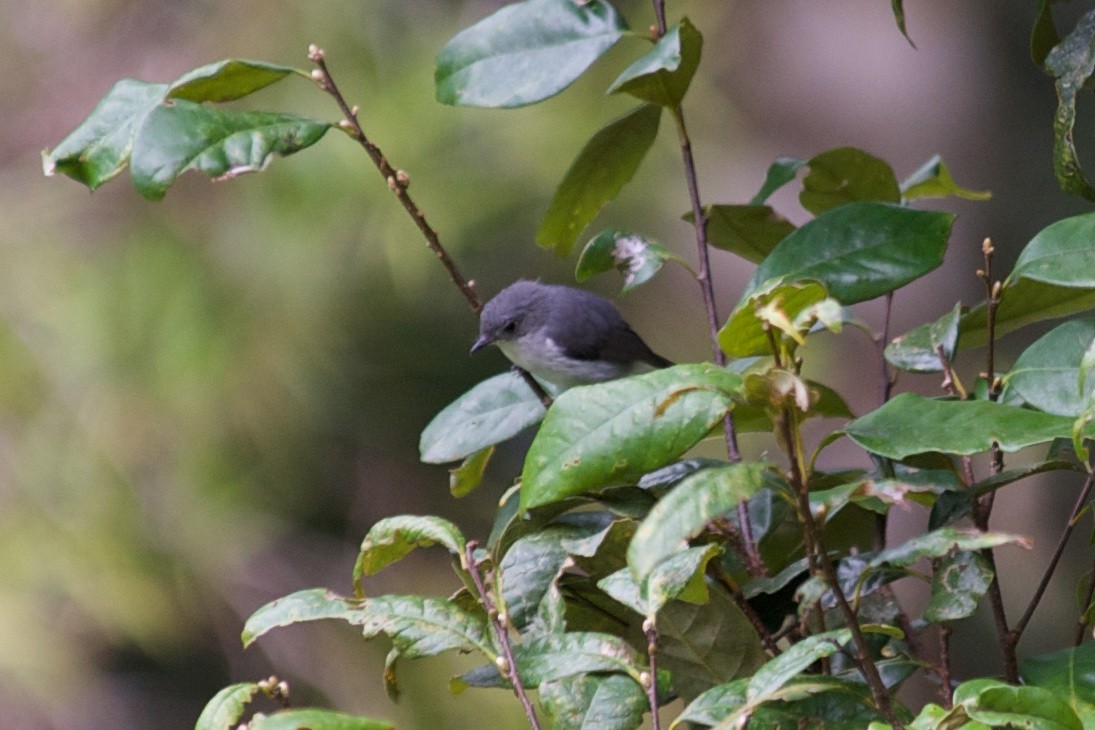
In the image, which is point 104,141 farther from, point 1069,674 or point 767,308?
point 1069,674

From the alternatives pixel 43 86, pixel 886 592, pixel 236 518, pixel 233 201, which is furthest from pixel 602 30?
pixel 43 86

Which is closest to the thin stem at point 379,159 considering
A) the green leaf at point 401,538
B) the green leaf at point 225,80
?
the green leaf at point 225,80

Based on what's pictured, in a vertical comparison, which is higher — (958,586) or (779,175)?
(779,175)

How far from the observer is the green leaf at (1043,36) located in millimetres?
976

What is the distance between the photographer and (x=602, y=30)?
39.8 inches

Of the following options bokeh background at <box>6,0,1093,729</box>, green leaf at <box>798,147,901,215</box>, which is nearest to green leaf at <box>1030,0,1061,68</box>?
green leaf at <box>798,147,901,215</box>

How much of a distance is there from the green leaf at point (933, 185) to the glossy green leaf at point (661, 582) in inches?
26.8

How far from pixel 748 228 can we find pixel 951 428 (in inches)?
20.8

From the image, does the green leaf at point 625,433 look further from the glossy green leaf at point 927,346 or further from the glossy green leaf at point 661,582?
the glossy green leaf at point 927,346

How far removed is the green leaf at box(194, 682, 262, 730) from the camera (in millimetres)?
698

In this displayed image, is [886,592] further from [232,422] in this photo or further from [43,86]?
[43,86]

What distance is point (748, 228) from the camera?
3.98 feet

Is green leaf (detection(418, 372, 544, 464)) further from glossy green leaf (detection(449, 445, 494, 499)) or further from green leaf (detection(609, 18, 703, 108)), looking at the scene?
green leaf (detection(609, 18, 703, 108))

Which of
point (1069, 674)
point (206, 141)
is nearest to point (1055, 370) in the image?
point (1069, 674)
